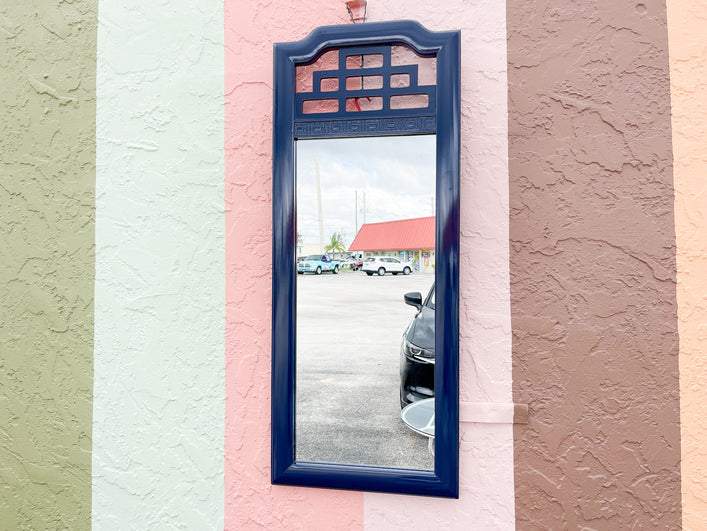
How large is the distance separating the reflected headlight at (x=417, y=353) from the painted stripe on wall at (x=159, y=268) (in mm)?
778

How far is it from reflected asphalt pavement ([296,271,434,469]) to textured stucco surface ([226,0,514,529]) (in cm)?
15

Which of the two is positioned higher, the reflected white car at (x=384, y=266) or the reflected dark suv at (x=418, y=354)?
the reflected white car at (x=384, y=266)

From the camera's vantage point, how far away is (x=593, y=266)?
154 cm

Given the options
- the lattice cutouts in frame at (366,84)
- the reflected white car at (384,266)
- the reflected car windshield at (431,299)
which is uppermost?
the lattice cutouts in frame at (366,84)

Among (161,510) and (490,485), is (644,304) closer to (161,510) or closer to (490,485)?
(490,485)

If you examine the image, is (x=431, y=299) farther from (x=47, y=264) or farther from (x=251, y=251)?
(x=47, y=264)

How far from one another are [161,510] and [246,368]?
28.7 inches

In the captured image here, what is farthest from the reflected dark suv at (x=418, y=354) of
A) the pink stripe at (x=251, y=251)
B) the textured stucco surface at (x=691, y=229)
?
the textured stucco surface at (x=691, y=229)

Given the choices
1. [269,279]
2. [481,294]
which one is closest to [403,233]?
[481,294]

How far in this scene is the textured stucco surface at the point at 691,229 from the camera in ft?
4.85

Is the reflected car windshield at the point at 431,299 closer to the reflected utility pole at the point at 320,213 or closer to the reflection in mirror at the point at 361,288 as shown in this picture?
the reflection in mirror at the point at 361,288

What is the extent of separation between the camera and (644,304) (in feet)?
4.97

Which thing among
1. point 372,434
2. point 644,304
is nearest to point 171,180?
point 372,434

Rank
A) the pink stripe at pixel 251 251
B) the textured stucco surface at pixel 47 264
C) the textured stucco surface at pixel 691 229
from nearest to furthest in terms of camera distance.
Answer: the textured stucco surface at pixel 691 229 → the pink stripe at pixel 251 251 → the textured stucco surface at pixel 47 264
